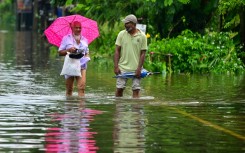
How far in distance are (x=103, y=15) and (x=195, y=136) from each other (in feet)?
62.7

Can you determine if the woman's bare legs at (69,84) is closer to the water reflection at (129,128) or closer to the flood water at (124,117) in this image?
the flood water at (124,117)

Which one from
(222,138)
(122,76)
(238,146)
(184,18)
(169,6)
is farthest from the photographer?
(184,18)

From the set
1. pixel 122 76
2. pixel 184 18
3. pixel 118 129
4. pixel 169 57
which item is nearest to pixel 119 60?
pixel 122 76

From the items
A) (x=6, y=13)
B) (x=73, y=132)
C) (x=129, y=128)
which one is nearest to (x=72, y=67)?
(x=129, y=128)

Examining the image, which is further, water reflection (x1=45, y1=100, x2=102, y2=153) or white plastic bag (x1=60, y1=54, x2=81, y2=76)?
white plastic bag (x1=60, y1=54, x2=81, y2=76)

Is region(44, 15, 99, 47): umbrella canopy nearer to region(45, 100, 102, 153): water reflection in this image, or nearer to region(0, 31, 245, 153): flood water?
region(0, 31, 245, 153): flood water

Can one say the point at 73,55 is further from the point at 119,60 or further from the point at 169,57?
the point at 169,57

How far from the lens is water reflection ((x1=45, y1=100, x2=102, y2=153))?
10.5 m

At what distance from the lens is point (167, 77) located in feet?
77.9

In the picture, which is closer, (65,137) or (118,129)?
(65,137)

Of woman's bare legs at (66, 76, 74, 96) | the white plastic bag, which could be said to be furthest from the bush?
the white plastic bag

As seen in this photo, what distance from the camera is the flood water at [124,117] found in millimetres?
10797

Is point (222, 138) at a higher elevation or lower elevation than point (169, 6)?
lower

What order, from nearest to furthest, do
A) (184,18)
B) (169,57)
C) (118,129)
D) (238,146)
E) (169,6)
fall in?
1. (238,146)
2. (118,129)
3. (169,57)
4. (169,6)
5. (184,18)
